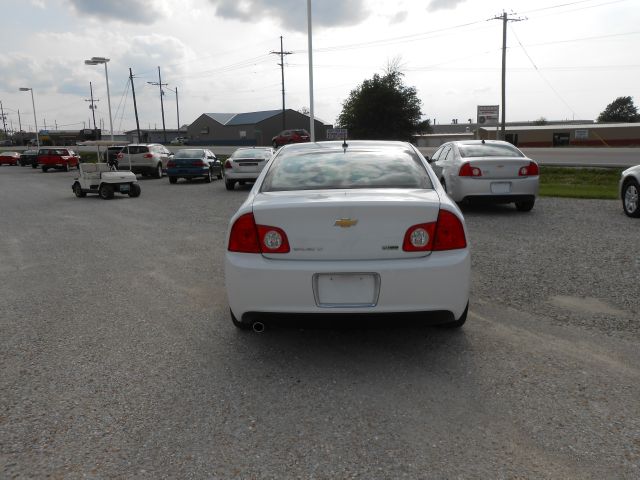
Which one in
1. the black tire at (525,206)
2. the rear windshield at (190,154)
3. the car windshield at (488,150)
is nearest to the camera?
the black tire at (525,206)

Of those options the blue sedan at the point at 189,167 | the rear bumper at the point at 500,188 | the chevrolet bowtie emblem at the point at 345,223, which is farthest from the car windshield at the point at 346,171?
the blue sedan at the point at 189,167

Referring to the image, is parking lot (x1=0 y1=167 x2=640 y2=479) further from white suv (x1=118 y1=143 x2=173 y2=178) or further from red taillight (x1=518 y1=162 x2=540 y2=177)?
white suv (x1=118 y1=143 x2=173 y2=178)

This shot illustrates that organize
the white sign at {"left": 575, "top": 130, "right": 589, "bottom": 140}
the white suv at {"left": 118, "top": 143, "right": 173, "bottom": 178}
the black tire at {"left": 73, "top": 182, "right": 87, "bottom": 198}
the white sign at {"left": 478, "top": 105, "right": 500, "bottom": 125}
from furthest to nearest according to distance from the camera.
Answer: the white sign at {"left": 575, "top": 130, "right": 589, "bottom": 140} < the white sign at {"left": 478, "top": 105, "right": 500, "bottom": 125} < the white suv at {"left": 118, "top": 143, "right": 173, "bottom": 178} < the black tire at {"left": 73, "top": 182, "right": 87, "bottom": 198}

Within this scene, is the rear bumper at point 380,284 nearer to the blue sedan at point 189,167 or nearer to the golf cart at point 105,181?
the golf cart at point 105,181

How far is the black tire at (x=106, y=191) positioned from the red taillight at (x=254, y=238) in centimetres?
1453

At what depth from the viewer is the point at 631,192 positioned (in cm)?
1040

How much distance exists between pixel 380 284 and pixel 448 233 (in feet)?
1.99

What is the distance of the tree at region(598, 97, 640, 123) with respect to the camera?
10969cm

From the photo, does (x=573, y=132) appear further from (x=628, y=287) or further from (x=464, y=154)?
(x=628, y=287)

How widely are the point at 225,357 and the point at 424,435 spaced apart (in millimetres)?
1718

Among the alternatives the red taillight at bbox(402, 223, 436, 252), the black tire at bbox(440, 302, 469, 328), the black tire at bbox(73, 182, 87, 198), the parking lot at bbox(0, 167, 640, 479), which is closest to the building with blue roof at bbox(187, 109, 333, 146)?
the black tire at bbox(73, 182, 87, 198)

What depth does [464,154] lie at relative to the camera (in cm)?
1182

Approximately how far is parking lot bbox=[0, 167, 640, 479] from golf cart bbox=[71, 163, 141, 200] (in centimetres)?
1079

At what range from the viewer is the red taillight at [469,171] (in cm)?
1116
